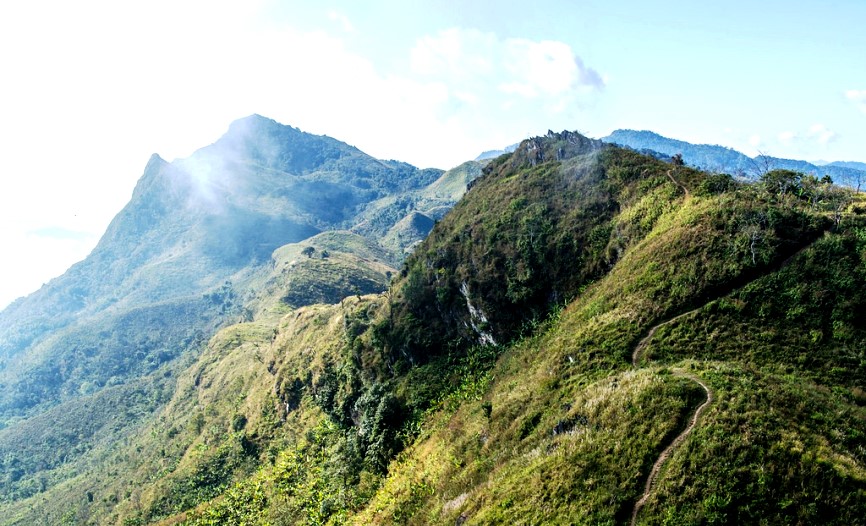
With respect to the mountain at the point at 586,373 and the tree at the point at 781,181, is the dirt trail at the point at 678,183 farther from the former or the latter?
the tree at the point at 781,181

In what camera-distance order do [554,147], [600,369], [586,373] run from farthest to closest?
1. [554,147]
2. [586,373]
3. [600,369]

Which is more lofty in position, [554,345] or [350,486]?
[554,345]

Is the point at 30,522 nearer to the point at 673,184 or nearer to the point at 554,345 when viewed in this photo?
the point at 554,345

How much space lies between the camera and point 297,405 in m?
116

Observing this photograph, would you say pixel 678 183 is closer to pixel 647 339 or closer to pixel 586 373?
pixel 647 339

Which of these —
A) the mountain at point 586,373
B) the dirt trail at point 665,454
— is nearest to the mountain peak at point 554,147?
the mountain at point 586,373

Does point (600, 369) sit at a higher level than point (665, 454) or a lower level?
higher

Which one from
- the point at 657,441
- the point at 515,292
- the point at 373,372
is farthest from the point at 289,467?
the point at 657,441

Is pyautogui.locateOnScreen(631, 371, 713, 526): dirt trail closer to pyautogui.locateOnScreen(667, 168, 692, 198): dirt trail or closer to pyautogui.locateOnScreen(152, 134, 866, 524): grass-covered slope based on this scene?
pyautogui.locateOnScreen(152, 134, 866, 524): grass-covered slope

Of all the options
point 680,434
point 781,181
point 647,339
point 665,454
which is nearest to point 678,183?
point 781,181

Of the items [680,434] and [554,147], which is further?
[554,147]

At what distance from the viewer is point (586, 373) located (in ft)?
171

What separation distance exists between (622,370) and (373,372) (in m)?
58.0

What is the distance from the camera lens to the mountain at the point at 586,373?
115 ft
